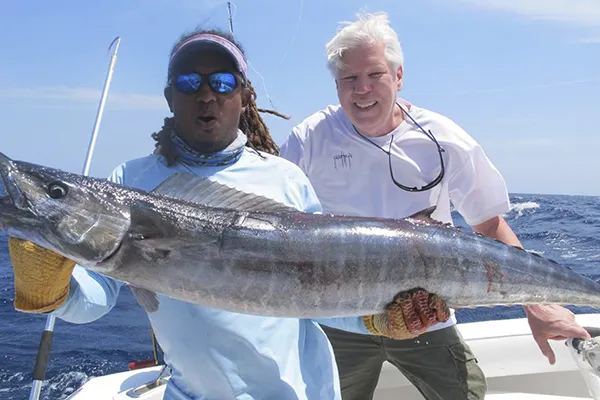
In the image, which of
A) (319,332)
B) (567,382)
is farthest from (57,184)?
(567,382)

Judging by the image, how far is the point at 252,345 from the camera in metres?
2.36

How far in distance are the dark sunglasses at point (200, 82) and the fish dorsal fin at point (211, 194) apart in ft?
1.48

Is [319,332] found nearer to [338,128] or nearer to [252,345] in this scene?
[252,345]

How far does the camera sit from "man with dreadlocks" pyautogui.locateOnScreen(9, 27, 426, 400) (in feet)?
7.34

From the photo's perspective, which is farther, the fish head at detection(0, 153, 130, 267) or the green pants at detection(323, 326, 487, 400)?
the green pants at detection(323, 326, 487, 400)

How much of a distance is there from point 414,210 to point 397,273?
1634 millimetres

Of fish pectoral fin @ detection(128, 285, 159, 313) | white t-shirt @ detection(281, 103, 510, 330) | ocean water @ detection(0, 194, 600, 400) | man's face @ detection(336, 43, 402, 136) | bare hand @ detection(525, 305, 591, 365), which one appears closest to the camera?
fish pectoral fin @ detection(128, 285, 159, 313)

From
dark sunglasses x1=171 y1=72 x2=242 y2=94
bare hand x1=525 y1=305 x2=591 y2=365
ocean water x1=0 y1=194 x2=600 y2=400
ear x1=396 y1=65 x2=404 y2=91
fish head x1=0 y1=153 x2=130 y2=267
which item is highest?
ear x1=396 y1=65 x2=404 y2=91

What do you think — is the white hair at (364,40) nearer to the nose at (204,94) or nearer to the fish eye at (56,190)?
the nose at (204,94)

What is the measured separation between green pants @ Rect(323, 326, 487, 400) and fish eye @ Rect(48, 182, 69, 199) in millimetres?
2549

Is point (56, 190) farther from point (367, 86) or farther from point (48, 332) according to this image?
point (48, 332)

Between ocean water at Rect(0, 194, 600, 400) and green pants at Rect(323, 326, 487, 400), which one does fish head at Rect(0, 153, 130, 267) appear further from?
ocean water at Rect(0, 194, 600, 400)

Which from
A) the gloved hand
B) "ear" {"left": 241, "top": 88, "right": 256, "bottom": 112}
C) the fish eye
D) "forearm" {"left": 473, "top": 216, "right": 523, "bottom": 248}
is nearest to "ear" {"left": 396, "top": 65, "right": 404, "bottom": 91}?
"forearm" {"left": 473, "top": 216, "right": 523, "bottom": 248}

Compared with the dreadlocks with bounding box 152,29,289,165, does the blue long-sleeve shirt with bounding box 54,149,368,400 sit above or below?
below
